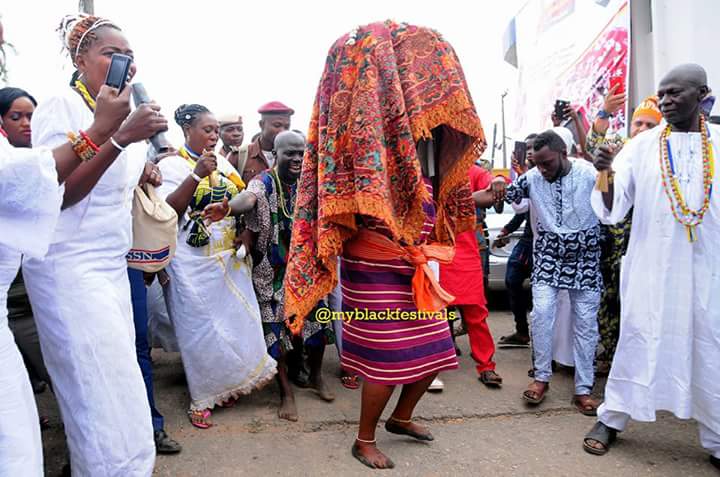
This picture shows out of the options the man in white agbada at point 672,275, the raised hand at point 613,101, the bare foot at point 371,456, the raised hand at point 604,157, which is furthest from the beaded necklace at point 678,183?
the bare foot at point 371,456

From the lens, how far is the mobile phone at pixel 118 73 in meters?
1.97

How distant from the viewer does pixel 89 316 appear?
2.20 metres

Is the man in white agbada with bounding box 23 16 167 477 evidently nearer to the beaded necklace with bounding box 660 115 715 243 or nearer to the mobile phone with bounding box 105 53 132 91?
the mobile phone with bounding box 105 53 132 91

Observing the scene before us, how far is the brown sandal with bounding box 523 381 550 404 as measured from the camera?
13.0ft

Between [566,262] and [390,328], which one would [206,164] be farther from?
[566,262]

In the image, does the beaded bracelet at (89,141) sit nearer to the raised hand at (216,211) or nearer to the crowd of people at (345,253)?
the crowd of people at (345,253)

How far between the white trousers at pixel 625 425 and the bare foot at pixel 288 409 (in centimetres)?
191

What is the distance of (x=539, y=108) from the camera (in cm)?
1091

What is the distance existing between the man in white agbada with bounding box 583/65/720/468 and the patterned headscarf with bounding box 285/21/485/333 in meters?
1.10

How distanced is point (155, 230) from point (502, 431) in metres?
2.42

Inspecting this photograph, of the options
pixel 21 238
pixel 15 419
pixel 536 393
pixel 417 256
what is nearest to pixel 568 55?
pixel 536 393

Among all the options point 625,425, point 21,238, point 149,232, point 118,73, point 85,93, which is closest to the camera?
point 21,238

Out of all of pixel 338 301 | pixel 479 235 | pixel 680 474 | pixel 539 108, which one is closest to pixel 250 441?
pixel 338 301

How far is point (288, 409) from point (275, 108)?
3.01 metres
